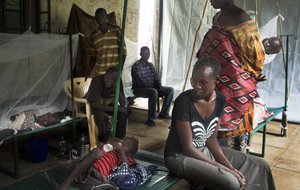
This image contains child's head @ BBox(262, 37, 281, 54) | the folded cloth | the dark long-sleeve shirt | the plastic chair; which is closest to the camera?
the folded cloth

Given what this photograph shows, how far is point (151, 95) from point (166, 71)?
0.86 meters

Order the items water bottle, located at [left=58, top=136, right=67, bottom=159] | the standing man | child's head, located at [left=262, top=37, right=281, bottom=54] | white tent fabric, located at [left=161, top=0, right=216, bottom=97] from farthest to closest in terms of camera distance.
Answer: white tent fabric, located at [left=161, top=0, right=216, bottom=97] → the standing man → water bottle, located at [left=58, top=136, right=67, bottom=159] → child's head, located at [left=262, top=37, right=281, bottom=54]

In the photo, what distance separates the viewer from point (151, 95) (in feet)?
Result: 17.1

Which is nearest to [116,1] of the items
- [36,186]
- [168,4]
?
[168,4]

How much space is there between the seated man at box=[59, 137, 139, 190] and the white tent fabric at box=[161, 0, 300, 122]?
3.32m

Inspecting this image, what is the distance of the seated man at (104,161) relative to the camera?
5.99 feet

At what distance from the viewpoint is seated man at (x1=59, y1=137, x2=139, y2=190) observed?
183 cm

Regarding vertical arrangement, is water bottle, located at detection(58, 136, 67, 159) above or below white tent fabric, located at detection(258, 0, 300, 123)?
below

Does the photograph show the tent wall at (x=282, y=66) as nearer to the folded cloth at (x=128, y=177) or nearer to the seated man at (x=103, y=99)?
the seated man at (x=103, y=99)

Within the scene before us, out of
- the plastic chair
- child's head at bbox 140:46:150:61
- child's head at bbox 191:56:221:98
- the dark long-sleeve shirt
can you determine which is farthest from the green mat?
child's head at bbox 140:46:150:61

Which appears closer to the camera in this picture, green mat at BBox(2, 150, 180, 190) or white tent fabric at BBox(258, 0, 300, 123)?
green mat at BBox(2, 150, 180, 190)

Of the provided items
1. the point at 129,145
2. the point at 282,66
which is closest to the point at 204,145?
the point at 129,145

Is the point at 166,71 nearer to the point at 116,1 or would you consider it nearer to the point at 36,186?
the point at 116,1

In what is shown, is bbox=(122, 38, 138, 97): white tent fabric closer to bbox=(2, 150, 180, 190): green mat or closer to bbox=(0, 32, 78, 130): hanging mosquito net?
bbox=(0, 32, 78, 130): hanging mosquito net
